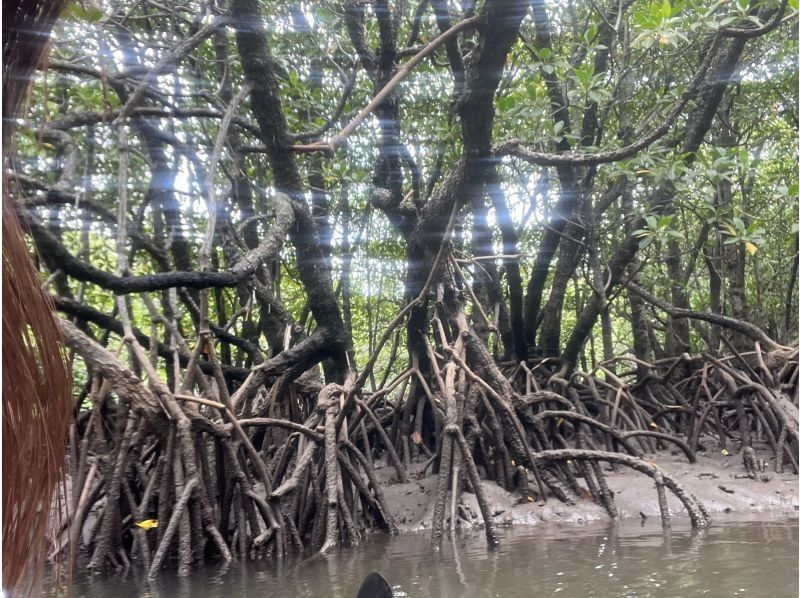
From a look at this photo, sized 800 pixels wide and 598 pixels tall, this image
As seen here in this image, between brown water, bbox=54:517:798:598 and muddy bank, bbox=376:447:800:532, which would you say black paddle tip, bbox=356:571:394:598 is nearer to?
brown water, bbox=54:517:798:598

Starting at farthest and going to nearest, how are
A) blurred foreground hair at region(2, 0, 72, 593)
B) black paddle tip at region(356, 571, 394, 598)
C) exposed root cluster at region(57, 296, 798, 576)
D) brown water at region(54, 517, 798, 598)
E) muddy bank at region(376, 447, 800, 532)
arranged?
1. muddy bank at region(376, 447, 800, 532)
2. exposed root cluster at region(57, 296, 798, 576)
3. brown water at region(54, 517, 798, 598)
4. black paddle tip at region(356, 571, 394, 598)
5. blurred foreground hair at region(2, 0, 72, 593)

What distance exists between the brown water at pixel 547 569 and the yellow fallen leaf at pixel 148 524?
225 millimetres

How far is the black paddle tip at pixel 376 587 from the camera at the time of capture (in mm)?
1500

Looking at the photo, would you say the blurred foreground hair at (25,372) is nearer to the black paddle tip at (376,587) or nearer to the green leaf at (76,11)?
the green leaf at (76,11)

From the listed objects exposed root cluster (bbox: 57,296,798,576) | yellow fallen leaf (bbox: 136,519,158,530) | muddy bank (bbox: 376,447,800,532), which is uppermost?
exposed root cluster (bbox: 57,296,798,576)

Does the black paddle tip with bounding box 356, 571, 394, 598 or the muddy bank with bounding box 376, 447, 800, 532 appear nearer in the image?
the black paddle tip with bounding box 356, 571, 394, 598

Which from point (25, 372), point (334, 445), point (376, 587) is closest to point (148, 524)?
point (334, 445)

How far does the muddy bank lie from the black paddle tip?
3.02 metres

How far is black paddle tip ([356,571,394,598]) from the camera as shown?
1.50m

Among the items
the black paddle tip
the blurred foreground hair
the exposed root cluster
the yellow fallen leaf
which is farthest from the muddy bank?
the blurred foreground hair

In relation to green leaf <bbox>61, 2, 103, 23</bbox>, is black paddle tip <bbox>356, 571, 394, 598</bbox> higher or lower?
lower

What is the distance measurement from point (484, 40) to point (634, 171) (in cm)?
205

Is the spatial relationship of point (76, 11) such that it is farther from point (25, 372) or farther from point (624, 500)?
point (624, 500)

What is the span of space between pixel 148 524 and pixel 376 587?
2765 millimetres
